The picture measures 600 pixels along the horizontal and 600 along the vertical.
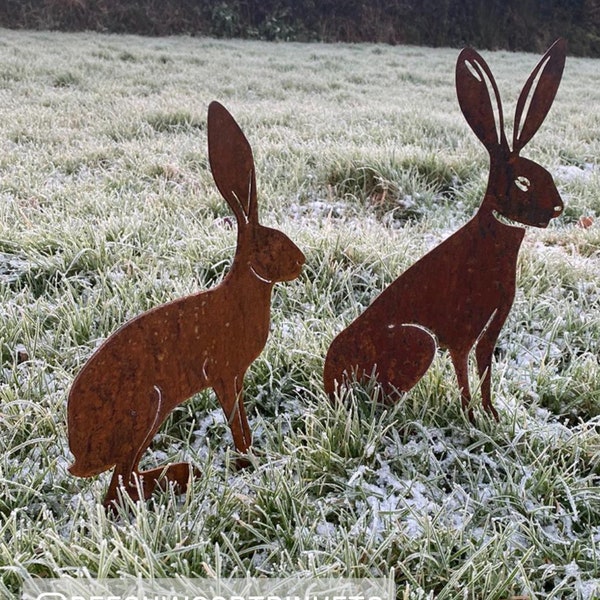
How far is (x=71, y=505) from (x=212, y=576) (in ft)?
1.30

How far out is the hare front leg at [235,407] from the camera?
1.14 metres

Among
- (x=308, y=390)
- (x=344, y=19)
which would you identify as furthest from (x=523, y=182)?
(x=344, y=19)

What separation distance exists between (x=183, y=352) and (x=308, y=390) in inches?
19.6

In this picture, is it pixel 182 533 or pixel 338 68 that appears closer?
pixel 182 533

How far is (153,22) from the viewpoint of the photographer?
11.4 metres

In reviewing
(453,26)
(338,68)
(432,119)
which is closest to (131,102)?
(432,119)

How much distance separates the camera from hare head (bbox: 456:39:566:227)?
115 cm

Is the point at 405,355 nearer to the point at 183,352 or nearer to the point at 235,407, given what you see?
the point at 235,407

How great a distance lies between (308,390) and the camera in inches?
57.9

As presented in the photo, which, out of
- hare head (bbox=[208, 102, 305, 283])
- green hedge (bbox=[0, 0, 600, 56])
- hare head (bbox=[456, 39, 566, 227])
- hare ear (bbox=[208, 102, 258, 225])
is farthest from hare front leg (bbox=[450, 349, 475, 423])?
green hedge (bbox=[0, 0, 600, 56])

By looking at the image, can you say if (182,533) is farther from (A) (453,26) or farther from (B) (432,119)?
(A) (453,26)

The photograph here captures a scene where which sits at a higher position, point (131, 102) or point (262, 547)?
point (131, 102)

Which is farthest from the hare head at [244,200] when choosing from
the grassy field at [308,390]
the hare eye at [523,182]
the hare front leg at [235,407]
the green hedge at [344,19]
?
the green hedge at [344,19]

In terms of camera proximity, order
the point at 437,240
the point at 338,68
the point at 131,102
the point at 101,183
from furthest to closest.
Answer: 1. the point at 338,68
2. the point at 131,102
3. the point at 101,183
4. the point at 437,240
